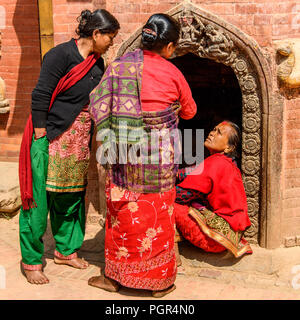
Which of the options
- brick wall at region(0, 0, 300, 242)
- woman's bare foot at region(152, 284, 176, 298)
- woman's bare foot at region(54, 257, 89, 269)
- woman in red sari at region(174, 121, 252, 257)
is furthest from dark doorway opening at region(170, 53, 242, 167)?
woman's bare foot at region(152, 284, 176, 298)

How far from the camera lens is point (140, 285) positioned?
13.2ft

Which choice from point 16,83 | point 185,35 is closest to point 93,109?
point 185,35

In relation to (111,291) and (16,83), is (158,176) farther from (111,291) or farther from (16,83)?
(16,83)

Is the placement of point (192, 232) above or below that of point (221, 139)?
below

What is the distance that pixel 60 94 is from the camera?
13.7 ft

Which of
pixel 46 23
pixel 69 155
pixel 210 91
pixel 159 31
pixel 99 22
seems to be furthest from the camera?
pixel 210 91

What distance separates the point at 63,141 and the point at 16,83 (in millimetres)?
2386

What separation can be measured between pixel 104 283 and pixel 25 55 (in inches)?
126

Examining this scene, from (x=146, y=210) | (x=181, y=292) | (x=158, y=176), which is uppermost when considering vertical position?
(x=158, y=176)

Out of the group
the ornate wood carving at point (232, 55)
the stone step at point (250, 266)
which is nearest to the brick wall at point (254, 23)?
the ornate wood carving at point (232, 55)

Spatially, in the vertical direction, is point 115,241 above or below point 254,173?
below

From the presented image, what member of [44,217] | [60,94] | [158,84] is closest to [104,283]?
[44,217]

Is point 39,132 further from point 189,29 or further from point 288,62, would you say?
point 288,62

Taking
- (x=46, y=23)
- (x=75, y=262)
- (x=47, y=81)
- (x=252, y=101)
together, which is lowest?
(x=75, y=262)
